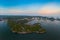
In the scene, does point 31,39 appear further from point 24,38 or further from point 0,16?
point 0,16

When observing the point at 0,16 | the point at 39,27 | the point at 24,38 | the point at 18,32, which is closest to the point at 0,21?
the point at 0,16

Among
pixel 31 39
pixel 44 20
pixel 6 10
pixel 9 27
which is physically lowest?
pixel 31 39

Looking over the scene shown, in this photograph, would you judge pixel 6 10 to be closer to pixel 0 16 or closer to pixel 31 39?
pixel 0 16

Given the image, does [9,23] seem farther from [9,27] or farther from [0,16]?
[0,16]

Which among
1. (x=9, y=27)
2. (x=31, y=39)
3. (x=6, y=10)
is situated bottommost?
(x=31, y=39)

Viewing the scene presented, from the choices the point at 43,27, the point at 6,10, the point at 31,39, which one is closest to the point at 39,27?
the point at 43,27

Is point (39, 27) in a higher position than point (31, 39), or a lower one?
higher

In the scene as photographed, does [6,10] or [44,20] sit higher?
[6,10]
